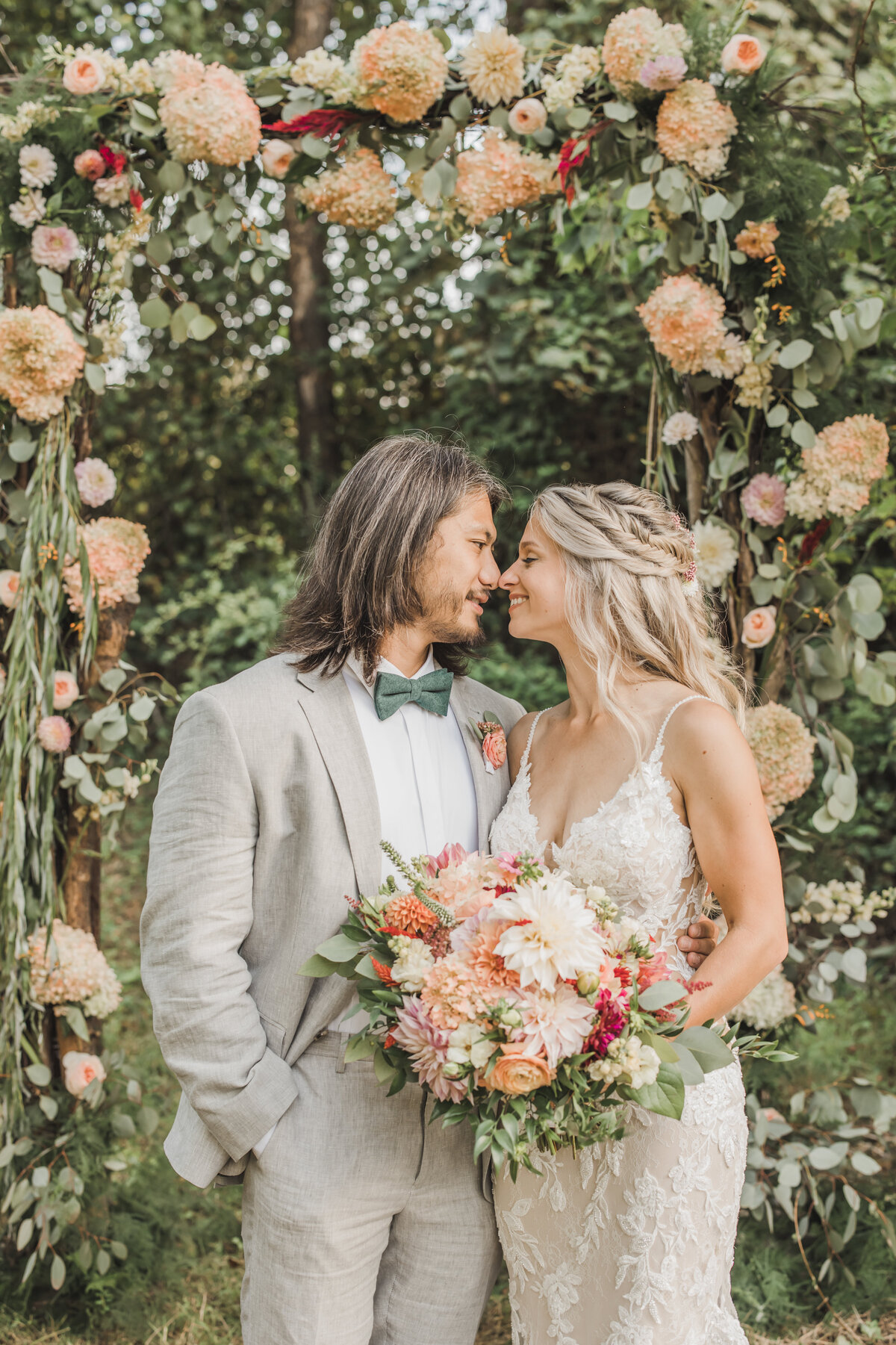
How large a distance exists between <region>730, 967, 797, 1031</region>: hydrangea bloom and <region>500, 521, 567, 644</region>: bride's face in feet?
3.80

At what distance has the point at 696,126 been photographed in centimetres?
243

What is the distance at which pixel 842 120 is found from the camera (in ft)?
8.91

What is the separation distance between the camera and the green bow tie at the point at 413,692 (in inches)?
83.6

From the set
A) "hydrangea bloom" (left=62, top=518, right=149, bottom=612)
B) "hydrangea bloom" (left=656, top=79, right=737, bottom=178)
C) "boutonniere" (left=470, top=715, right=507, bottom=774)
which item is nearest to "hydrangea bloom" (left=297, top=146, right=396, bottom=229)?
"hydrangea bloom" (left=656, top=79, right=737, bottom=178)

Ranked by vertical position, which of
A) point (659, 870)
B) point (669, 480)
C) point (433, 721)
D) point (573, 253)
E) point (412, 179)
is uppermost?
point (412, 179)

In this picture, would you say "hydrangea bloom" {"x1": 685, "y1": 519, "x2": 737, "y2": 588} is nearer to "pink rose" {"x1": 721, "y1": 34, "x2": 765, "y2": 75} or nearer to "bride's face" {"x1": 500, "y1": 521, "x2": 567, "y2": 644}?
"bride's face" {"x1": 500, "y1": 521, "x2": 567, "y2": 644}

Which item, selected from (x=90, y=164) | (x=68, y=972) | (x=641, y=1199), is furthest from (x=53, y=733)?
(x=641, y=1199)

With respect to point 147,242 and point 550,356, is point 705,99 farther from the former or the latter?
point 550,356

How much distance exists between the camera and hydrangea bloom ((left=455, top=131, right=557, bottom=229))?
2604 mm

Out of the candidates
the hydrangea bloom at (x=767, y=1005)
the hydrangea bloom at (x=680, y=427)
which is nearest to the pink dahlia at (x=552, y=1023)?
the hydrangea bloom at (x=767, y=1005)

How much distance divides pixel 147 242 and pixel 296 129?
51 cm

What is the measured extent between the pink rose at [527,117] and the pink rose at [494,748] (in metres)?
1.58

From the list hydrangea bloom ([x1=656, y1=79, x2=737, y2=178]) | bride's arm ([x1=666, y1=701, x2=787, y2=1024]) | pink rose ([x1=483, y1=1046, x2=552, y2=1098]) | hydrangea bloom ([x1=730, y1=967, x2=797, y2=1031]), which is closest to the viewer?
pink rose ([x1=483, y1=1046, x2=552, y2=1098])

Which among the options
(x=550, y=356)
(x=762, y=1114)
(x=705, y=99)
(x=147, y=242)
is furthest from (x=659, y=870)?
(x=550, y=356)
